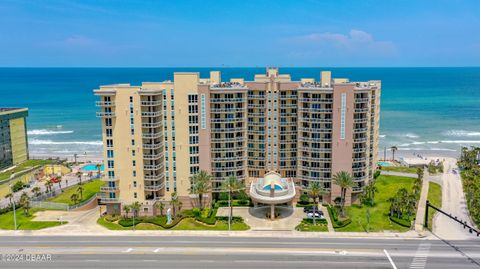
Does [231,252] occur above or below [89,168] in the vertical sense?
below

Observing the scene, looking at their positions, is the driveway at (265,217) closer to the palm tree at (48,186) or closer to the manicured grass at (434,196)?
the manicured grass at (434,196)

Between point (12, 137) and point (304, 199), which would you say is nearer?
point (304, 199)

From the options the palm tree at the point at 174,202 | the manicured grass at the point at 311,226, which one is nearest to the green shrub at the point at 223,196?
the palm tree at the point at 174,202

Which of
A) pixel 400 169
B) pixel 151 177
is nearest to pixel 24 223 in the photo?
pixel 151 177

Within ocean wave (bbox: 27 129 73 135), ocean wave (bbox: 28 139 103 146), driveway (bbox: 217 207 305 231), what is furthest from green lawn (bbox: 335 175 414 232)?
ocean wave (bbox: 27 129 73 135)

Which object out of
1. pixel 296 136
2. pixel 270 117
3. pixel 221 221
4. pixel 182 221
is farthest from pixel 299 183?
pixel 182 221

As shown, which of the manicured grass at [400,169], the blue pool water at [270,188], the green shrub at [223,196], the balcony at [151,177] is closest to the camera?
the blue pool water at [270,188]

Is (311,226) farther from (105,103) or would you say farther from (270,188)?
(105,103)

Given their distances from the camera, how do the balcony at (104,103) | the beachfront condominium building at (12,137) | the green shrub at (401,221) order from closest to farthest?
the green shrub at (401,221) < the balcony at (104,103) < the beachfront condominium building at (12,137)
